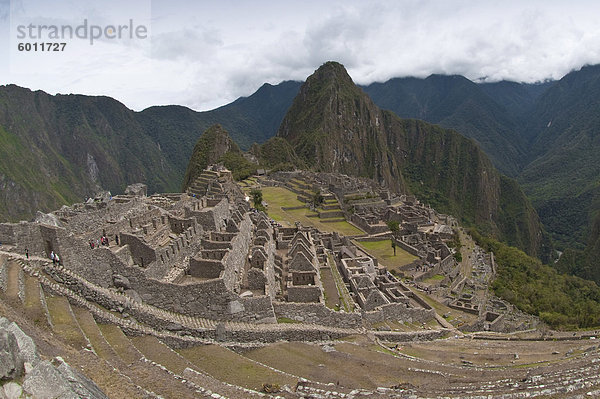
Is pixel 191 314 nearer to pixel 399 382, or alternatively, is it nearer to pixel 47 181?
pixel 399 382

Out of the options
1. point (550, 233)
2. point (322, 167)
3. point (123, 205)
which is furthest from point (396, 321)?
point (550, 233)

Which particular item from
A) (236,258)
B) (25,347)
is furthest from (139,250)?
(25,347)

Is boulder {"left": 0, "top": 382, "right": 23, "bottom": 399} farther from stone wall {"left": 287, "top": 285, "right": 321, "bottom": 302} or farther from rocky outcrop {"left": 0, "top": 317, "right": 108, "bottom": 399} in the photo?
stone wall {"left": 287, "top": 285, "right": 321, "bottom": 302}

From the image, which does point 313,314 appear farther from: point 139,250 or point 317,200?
point 317,200

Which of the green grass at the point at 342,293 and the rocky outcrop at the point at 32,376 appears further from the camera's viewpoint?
the green grass at the point at 342,293

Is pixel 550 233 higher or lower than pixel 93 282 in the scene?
lower

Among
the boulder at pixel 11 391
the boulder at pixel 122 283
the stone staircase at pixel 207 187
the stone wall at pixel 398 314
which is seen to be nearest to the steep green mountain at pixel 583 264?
the stone wall at pixel 398 314

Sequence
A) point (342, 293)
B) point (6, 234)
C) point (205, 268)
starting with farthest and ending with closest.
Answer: point (342, 293)
point (205, 268)
point (6, 234)

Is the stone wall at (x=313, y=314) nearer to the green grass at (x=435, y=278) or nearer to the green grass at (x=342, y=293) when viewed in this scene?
the green grass at (x=342, y=293)
